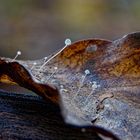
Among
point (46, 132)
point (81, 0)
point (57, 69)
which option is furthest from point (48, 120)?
point (81, 0)

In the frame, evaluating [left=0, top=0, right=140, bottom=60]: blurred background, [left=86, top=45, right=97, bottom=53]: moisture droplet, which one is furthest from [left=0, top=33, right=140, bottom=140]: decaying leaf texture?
[left=0, top=0, right=140, bottom=60]: blurred background

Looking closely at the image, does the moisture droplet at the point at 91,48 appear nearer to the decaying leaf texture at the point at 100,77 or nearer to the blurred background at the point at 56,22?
the decaying leaf texture at the point at 100,77

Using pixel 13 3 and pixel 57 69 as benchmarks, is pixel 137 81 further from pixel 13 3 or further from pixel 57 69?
pixel 13 3

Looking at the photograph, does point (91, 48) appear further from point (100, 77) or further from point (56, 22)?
point (56, 22)

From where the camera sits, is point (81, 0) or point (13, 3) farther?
point (81, 0)

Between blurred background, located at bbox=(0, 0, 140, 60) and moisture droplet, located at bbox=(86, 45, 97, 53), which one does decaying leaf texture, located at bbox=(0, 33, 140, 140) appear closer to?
moisture droplet, located at bbox=(86, 45, 97, 53)

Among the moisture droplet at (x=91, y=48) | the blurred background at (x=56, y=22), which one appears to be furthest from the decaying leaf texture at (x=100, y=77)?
the blurred background at (x=56, y=22)
